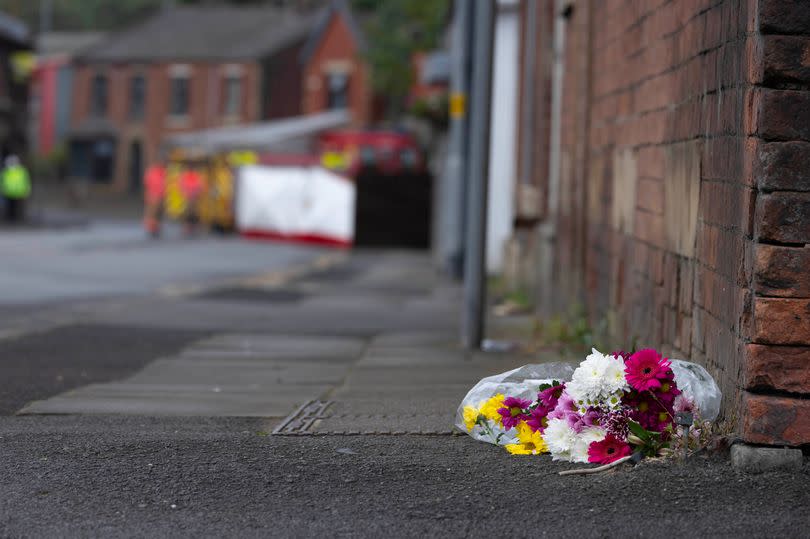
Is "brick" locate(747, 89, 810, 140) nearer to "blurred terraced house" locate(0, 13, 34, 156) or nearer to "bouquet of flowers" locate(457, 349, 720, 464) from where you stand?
"bouquet of flowers" locate(457, 349, 720, 464)

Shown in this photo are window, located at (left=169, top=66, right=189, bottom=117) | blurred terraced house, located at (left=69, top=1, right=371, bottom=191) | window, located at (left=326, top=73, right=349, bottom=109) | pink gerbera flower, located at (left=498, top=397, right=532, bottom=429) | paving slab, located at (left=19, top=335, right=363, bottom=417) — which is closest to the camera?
pink gerbera flower, located at (left=498, top=397, right=532, bottom=429)

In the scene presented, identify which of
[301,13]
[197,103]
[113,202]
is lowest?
[113,202]

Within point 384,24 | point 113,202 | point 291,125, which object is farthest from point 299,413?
point 113,202

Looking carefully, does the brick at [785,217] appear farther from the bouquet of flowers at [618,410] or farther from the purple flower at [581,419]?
the purple flower at [581,419]

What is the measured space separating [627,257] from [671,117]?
1.75 meters

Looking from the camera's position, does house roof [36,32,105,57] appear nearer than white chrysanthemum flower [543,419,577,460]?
No

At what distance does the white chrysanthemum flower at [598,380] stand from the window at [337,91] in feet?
176

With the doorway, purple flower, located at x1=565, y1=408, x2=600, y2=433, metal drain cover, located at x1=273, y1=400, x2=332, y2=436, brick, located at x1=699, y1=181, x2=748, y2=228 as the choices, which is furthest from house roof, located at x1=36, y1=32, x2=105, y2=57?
purple flower, located at x1=565, y1=408, x2=600, y2=433

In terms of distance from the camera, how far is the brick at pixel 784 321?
5.37m

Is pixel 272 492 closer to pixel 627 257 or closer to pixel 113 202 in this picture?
pixel 627 257

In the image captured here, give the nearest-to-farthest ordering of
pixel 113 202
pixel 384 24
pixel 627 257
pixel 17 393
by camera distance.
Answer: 1. pixel 17 393
2. pixel 627 257
3. pixel 384 24
4. pixel 113 202

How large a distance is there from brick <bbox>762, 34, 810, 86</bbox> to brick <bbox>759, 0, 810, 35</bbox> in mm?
34

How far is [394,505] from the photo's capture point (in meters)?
4.95

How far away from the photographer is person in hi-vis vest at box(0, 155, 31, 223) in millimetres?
41406
